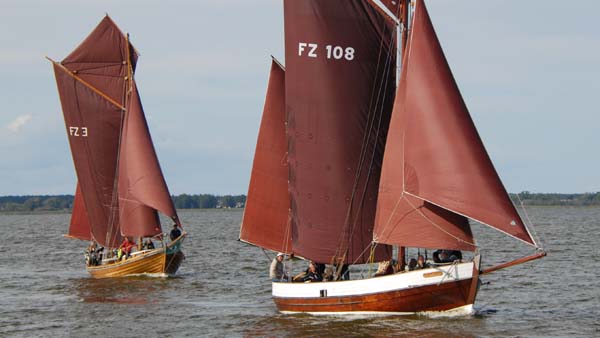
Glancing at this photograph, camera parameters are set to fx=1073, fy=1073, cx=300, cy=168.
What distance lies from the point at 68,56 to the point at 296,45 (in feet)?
85.9

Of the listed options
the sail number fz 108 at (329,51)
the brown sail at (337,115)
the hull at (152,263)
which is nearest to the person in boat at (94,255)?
the hull at (152,263)

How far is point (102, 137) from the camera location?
60.9 m

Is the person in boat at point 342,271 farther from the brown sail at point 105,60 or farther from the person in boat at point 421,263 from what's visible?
the brown sail at point 105,60

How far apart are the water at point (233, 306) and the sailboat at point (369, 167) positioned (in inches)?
49.5

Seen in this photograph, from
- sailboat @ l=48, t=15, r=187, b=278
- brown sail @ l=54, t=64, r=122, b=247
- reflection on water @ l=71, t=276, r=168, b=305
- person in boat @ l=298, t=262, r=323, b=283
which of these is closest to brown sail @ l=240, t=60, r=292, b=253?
person in boat @ l=298, t=262, r=323, b=283

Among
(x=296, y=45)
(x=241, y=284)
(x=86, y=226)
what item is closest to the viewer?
(x=296, y=45)

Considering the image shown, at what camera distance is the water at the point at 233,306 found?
35375 mm

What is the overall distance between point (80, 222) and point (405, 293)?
3468cm

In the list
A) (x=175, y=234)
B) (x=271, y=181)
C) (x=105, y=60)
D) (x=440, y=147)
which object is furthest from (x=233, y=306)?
(x=105, y=60)

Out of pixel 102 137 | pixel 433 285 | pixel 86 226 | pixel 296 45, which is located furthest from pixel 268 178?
pixel 86 226

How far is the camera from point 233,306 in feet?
142

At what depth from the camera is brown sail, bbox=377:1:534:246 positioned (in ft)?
109

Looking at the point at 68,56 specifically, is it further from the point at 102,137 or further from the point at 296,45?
the point at 296,45

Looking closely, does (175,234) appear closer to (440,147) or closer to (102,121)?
(102,121)
